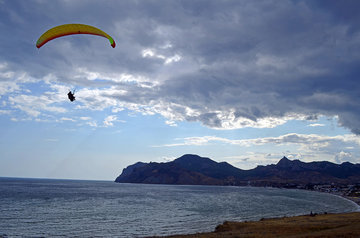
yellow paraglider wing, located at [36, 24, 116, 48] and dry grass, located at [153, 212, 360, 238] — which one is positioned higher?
yellow paraglider wing, located at [36, 24, 116, 48]

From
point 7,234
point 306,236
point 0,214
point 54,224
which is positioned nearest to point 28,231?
point 7,234

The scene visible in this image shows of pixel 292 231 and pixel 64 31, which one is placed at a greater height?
pixel 64 31

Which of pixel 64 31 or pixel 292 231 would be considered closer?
pixel 64 31

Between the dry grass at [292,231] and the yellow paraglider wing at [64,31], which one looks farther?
the dry grass at [292,231]

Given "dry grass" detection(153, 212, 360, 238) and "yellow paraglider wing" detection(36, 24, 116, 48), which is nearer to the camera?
"yellow paraglider wing" detection(36, 24, 116, 48)

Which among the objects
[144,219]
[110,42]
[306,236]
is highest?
[110,42]

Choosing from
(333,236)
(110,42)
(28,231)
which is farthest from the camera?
(28,231)

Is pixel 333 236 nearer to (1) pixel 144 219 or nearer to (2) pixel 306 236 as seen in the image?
(2) pixel 306 236

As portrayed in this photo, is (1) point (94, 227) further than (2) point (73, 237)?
Yes

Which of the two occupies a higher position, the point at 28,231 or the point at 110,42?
the point at 110,42

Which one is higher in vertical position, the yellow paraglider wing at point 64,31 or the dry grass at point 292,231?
the yellow paraglider wing at point 64,31

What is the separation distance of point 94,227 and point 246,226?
92.0ft

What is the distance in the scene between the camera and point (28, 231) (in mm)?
46938

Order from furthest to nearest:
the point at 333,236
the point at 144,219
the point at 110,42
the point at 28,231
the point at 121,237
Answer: the point at 144,219 < the point at 28,231 < the point at 121,237 < the point at 110,42 < the point at 333,236
